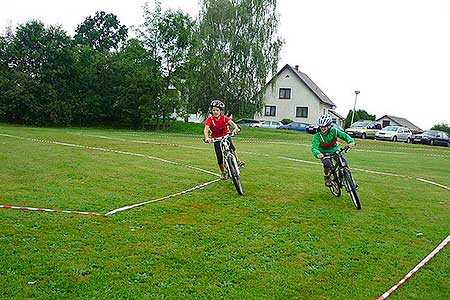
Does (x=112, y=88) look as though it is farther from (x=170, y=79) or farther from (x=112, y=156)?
(x=112, y=156)

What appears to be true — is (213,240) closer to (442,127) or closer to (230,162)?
(230,162)

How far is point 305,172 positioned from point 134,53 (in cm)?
3412

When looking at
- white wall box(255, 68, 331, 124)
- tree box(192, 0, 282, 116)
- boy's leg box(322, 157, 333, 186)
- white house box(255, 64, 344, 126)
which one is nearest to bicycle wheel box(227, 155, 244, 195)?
boy's leg box(322, 157, 333, 186)

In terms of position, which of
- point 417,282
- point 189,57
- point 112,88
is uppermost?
point 189,57

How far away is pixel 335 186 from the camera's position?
8.95m

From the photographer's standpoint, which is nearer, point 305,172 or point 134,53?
point 305,172

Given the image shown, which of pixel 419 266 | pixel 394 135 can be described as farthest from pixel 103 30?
pixel 419 266

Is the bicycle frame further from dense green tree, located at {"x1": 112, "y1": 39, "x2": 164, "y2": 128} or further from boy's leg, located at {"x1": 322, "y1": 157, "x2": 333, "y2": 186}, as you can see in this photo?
dense green tree, located at {"x1": 112, "y1": 39, "x2": 164, "y2": 128}

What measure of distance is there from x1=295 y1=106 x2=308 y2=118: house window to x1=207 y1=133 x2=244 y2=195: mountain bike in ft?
180

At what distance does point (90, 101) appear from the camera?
147 ft

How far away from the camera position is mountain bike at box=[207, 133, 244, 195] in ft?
29.1

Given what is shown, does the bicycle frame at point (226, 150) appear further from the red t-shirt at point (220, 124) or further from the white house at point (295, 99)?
the white house at point (295, 99)

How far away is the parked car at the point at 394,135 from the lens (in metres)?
42.5

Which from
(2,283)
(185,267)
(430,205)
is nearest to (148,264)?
(185,267)
